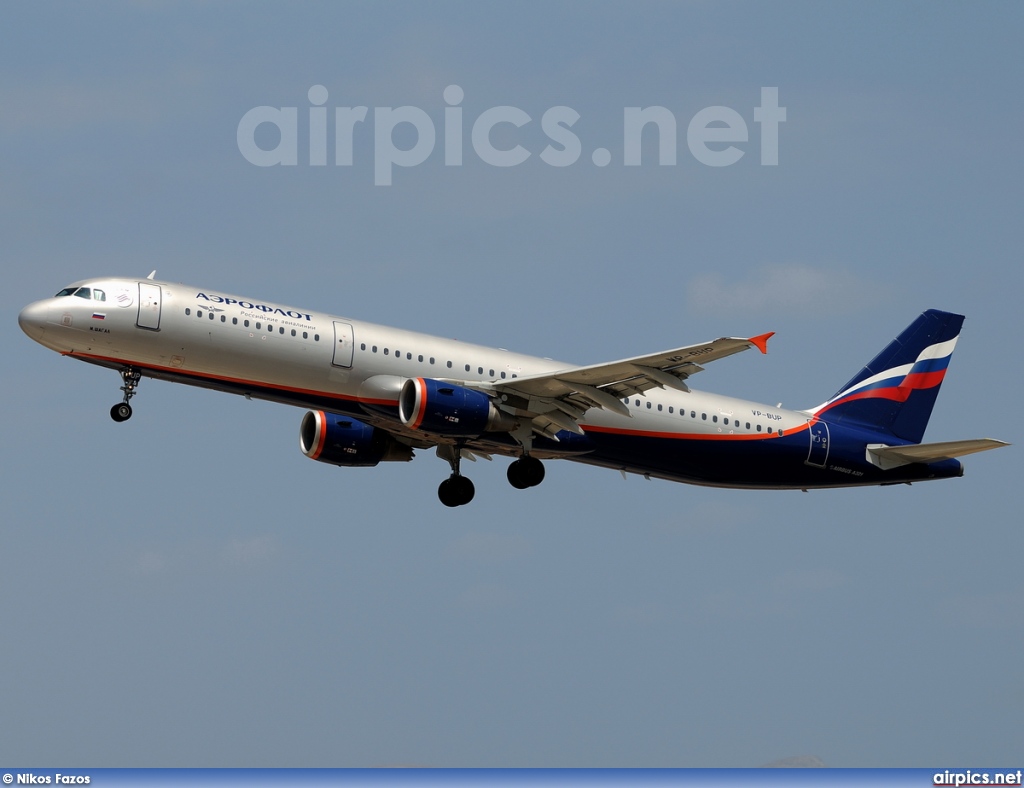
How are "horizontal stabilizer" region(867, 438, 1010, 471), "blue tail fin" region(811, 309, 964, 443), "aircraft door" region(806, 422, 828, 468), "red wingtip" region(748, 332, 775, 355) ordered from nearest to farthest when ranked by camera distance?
"red wingtip" region(748, 332, 775, 355)
"horizontal stabilizer" region(867, 438, 1010, 471)
"aircraft door" region(806, 422, 828, 468)
"blue tail fin" region(811, 309, 964, 443)

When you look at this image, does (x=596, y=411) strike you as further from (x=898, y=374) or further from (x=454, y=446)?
(x=898, y=374)

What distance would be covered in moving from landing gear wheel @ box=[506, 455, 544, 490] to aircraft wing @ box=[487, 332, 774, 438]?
130 cm

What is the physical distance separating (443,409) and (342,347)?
11.4ft

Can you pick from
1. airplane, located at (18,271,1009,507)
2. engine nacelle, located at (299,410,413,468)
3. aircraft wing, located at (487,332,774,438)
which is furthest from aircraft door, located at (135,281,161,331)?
aircraft wing, located at (487,332,774,438)

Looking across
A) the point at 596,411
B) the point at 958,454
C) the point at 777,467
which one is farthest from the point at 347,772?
the point at 958,454

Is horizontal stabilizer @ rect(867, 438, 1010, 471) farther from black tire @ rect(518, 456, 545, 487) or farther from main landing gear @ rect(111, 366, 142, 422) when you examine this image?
main landing gear @ rect(111, 366, 142, 422)

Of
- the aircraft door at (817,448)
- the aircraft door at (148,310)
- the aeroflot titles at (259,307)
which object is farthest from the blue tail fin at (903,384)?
the aircraft door at (148,310)

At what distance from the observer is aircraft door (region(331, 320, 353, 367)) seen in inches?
1809

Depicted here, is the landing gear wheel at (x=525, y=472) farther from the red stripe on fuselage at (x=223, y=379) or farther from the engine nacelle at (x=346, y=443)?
the red stripe on fuselage at (x=223, y=379)

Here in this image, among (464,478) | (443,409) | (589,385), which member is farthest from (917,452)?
(443,409)

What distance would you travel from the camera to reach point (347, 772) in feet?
137

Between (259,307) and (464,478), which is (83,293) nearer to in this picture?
(259,307)

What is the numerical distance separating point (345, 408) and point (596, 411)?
810 centimetres

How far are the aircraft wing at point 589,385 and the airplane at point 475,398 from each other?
0.19 ft
